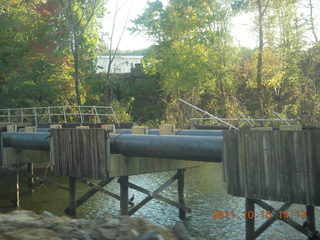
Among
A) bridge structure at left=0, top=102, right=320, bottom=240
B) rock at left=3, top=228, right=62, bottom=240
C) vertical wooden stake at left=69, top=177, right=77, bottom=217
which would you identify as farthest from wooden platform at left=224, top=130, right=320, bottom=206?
vertical wooden stake at left=69, top=177, right=77, bottom=217

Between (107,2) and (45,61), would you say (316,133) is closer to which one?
(45,61)

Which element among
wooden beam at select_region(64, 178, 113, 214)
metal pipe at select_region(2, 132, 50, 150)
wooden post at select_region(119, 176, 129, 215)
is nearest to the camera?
wooden post at select_region(119, 176, 129, 215)

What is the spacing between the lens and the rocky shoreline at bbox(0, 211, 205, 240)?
628 cm

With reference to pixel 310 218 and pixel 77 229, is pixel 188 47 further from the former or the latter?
pixel 77 229

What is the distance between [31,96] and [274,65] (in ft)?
63.9

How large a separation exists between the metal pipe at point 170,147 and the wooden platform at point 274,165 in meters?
0.72

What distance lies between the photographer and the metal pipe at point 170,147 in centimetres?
1162

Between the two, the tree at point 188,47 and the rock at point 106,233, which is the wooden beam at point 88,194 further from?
the tree at point 188,47

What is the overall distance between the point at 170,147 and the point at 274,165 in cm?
322

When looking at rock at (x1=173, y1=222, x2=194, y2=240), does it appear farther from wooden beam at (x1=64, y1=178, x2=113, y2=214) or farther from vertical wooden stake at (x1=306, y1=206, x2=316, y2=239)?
wooden beam at (x1=64, y1=178, x2=113, y2=214)

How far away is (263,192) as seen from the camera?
1034 cm

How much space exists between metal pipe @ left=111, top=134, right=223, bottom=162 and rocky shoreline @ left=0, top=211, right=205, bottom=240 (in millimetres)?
4538

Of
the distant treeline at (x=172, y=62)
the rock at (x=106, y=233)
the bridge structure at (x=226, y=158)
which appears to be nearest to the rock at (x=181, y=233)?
the rock at (x=106, y=233)

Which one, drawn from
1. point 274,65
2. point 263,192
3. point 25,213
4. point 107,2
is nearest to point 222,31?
point 274,65
